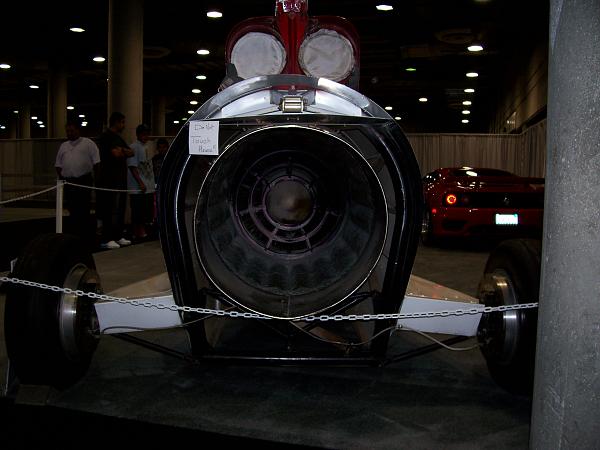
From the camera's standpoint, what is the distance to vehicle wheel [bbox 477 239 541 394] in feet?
9.74

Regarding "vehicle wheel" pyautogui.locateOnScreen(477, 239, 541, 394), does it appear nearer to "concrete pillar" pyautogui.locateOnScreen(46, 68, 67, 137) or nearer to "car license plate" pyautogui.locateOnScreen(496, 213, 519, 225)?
"car license plate" pyautogui.locateOnScreen(496, 213, 519, 225)

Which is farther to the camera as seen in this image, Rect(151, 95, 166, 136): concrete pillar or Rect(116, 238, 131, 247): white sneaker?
Rect(151, 95, 166, 136): concrete pillar

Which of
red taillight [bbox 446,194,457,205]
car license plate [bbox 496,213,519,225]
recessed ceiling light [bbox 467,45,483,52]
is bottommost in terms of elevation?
car license plate [bbox 496,213,519,225]

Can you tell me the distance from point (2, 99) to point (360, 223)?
34902 mm

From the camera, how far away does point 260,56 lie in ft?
10.2

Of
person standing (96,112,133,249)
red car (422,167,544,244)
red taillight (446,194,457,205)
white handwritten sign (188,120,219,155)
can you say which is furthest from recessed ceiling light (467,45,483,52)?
white handwritten sign (188,120,219,155)

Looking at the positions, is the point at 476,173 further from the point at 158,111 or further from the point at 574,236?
the point at 158,111

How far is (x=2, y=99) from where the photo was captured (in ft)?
111

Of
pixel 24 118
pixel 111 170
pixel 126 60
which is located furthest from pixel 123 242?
pixel 24 118

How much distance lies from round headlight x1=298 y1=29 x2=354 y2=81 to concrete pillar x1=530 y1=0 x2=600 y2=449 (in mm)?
1213

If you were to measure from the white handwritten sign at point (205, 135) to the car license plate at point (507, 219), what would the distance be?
6683mm

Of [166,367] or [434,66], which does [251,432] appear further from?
[434,66]

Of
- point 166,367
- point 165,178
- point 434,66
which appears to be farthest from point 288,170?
point 434,66

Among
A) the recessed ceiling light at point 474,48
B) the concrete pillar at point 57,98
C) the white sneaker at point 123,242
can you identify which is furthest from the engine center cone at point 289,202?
the concrete pillar at point 57,98
